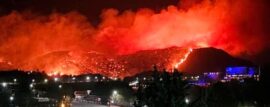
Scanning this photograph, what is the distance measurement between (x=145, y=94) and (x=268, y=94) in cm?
8129

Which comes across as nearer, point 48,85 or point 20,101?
point 20,101

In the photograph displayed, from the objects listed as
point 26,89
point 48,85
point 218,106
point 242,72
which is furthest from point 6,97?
point 242,72

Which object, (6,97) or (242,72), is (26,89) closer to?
(6,97)

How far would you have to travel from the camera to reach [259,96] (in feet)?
320

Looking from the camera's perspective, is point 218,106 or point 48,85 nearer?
point 218,106

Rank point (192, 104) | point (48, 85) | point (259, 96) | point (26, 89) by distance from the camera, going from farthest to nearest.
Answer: point (48, 85) → point (26, 89) → point (259, 96) → point (192, 104)

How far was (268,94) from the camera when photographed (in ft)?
330

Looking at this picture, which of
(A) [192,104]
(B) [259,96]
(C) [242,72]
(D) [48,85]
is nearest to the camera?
(A) [192,104]

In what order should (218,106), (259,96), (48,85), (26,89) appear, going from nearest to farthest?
(218,106)
(259,96)
(26,89)
(48,85)

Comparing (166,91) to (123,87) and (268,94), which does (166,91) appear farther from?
(123,87)

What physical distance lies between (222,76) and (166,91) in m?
134

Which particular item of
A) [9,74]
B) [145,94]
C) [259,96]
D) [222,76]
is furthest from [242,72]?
[145,94]

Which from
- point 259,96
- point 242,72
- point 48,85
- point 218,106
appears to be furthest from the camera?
point 242,72

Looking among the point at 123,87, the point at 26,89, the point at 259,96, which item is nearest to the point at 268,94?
the point at 259,96
